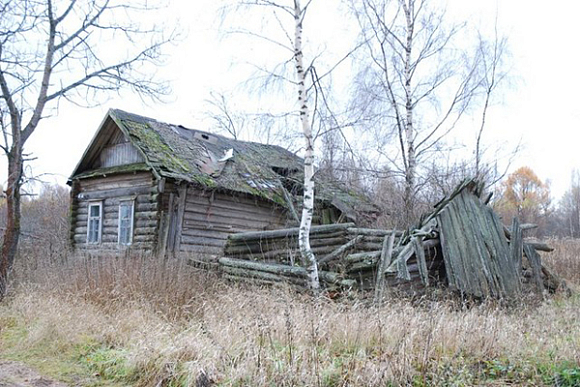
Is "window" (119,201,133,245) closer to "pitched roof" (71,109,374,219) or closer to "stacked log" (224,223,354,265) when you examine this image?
"pitched roof" (71,109,374,219)

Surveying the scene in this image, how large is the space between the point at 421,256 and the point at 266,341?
459 cm

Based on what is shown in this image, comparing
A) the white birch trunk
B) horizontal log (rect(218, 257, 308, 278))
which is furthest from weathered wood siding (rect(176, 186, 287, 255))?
the white birch trunk

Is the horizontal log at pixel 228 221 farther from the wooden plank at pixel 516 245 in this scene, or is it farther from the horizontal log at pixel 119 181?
the wooden plank at pixel 516 245

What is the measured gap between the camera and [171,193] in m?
14.5

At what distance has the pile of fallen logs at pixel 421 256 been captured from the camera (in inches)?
350

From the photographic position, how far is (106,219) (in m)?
16.1

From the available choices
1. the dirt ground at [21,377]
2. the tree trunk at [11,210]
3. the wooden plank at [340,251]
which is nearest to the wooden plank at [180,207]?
the tree trunk at [11,210]

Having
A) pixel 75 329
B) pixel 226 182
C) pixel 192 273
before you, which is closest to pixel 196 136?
A: pixel 226 182

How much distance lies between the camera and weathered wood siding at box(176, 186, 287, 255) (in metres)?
14.7

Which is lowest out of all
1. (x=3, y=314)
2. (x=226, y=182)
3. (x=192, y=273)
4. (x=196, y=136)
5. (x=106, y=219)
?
(x=3, y=314)

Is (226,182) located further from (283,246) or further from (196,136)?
(283,246)

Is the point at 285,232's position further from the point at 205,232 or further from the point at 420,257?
the point at 205,232

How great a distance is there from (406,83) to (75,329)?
10677 millimetres

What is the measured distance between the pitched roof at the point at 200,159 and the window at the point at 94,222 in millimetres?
1123
